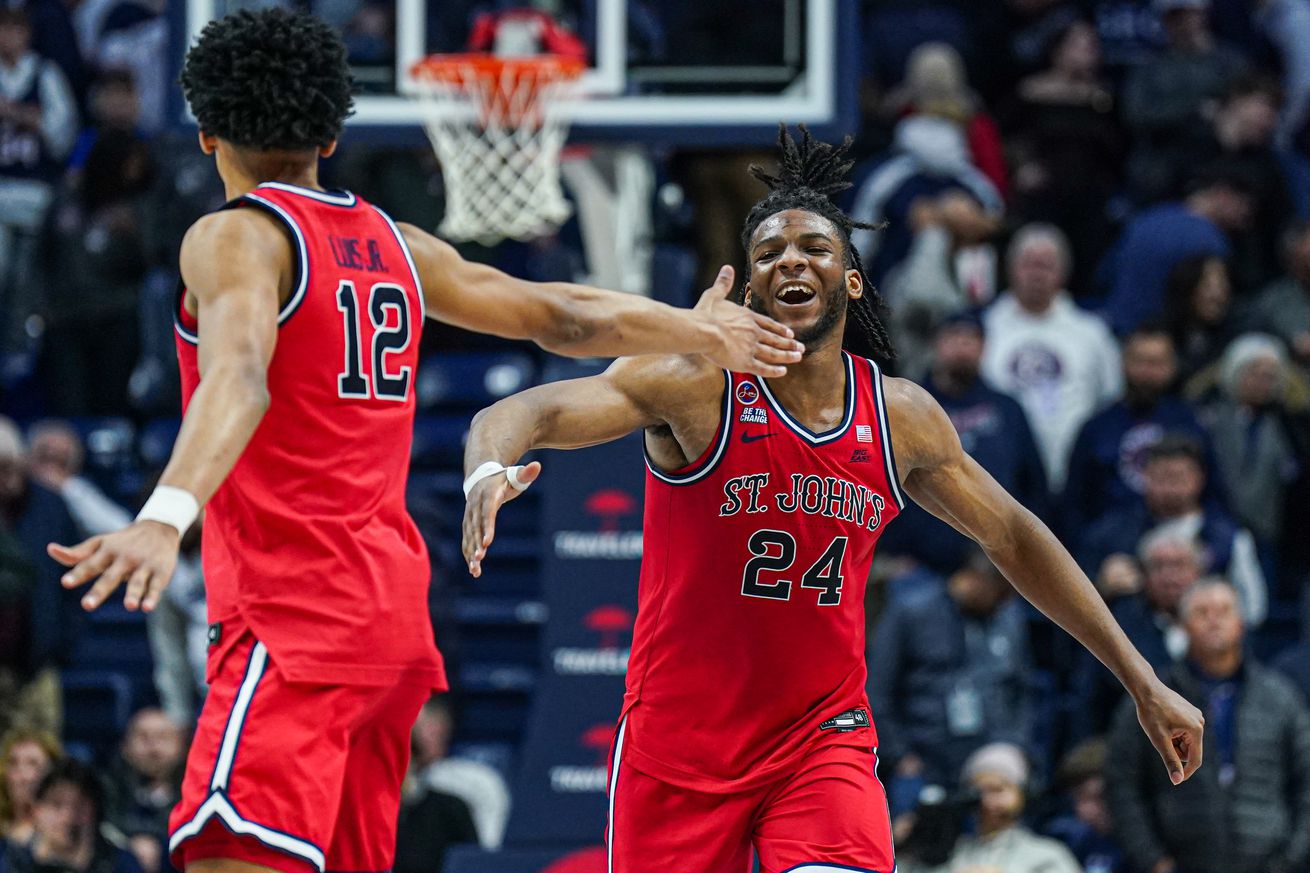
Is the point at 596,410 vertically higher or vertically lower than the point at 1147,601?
higher

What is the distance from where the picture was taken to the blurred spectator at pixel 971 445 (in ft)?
34.7

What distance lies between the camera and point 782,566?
5.46 m

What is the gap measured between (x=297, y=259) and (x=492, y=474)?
66 centimetres

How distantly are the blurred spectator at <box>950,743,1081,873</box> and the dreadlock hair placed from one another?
11.0 ft

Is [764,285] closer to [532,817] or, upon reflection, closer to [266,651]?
[266,651]

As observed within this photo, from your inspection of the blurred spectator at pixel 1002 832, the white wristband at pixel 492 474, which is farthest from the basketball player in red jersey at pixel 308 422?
the blurred spectator at pixel 1002 832

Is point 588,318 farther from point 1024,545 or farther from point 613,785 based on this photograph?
point 1024,545

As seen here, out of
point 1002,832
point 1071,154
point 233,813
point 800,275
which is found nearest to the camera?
point 233,813

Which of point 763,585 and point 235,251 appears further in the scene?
point 763,585

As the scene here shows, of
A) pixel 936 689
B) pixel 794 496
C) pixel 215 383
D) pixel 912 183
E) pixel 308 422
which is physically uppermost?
pixel 912 183

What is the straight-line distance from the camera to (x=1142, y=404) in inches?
424

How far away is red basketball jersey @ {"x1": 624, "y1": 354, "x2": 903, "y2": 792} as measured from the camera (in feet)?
17.9

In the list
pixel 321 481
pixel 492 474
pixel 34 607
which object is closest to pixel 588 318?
pixel 492 474

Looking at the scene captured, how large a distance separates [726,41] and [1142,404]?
301cm
